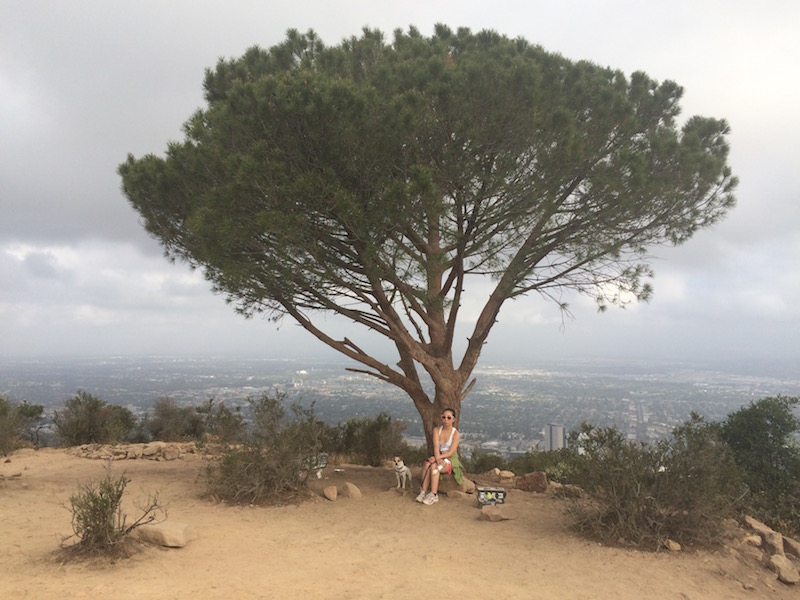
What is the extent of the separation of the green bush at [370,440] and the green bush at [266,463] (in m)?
4.38

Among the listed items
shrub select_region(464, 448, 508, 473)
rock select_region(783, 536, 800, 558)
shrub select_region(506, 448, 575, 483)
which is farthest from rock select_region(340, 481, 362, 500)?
rock select_region(783, 536, 800, 558)

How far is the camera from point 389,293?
29.9 feet

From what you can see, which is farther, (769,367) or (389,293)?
(769,367)

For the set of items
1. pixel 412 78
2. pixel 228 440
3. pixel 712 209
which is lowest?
pixel 228 440

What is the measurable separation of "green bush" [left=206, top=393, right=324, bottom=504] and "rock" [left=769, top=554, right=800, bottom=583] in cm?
627

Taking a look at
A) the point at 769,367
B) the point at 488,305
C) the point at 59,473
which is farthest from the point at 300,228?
the point at 769,367

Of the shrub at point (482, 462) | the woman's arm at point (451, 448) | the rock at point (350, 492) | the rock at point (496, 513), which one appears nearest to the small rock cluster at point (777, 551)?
the rock at point (496, 513)

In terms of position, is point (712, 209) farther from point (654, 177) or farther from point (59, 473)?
point (59, 473)

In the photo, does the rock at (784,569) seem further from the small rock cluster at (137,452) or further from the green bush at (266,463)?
the small rock cluster at (137,452)

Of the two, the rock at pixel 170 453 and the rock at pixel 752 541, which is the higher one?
the rock at pixel 752 541

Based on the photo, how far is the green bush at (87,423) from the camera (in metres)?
14.5

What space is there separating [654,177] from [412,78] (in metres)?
4.39

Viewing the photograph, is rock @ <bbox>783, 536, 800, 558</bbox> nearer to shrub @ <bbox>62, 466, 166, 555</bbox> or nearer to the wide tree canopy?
the wide tree canopy

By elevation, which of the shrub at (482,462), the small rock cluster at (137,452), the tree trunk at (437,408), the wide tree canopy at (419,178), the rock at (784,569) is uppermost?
the wide tree canopy at (419,178)
